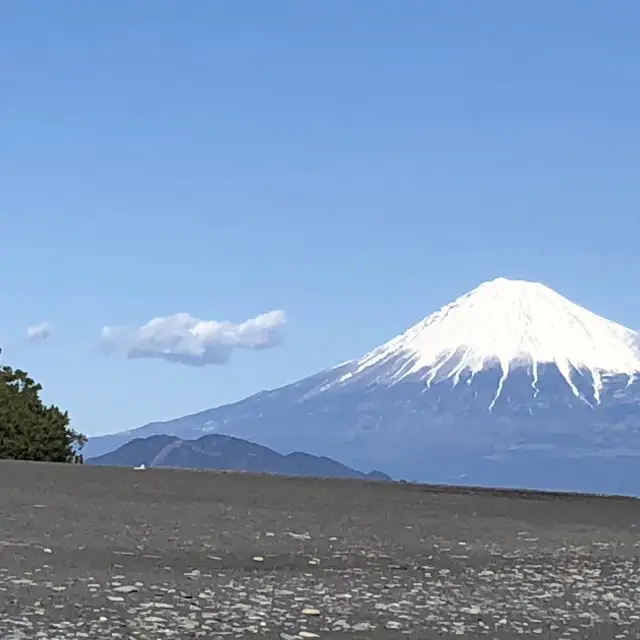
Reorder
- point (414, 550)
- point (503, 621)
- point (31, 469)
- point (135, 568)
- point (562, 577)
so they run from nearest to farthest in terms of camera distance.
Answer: point (503, 621) → point (135, 568) → point (562, 577) → point (414, 550) → point (31, 469)

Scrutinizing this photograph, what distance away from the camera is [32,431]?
112ft

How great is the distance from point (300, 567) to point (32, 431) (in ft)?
76.4

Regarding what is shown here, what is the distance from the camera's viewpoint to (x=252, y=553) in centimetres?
1282

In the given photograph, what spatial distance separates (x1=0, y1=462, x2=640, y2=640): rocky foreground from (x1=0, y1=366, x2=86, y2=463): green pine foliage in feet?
41.5

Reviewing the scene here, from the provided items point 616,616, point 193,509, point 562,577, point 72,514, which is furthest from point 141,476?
point 616,616

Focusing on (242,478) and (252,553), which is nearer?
(252,553)

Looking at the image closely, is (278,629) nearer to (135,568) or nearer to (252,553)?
(135,568)

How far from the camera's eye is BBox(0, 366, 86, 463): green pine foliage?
110 ft

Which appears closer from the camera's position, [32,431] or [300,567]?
[300,567]

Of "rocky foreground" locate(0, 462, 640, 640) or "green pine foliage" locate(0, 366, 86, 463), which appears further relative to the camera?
"green pine foliage" locate(0, 366, 86, 463)

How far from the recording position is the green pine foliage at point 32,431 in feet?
110

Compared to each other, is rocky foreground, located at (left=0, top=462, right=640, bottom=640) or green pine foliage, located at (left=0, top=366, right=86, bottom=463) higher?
green pine foliage, located at (left=0, top=366, right=86, bottom=463)

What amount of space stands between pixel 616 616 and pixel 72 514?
7487mm

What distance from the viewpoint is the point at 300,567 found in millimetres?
12016
